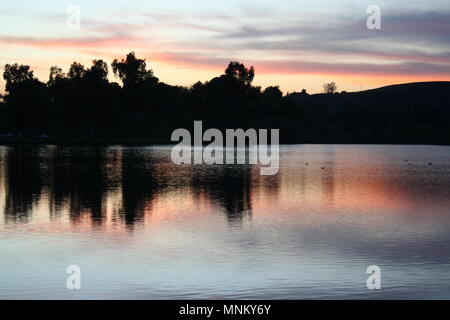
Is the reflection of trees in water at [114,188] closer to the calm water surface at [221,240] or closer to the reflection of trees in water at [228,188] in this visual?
the reflection of trees in water at [228,188]

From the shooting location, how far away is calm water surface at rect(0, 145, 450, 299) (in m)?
17.5

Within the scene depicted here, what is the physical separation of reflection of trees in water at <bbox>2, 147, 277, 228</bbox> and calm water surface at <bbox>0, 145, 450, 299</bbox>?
0.43 feet

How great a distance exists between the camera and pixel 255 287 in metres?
17.4

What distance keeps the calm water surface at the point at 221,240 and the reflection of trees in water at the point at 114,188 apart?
132 mm

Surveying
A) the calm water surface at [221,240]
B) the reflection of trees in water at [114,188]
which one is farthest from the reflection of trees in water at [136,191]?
the calm water surface at [221,240]

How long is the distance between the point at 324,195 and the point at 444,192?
337 inches

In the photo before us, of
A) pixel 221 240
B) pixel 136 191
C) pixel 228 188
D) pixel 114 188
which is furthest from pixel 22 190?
pixel 221 240

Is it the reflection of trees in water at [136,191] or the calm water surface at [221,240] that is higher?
the reflection of trees in water at [136,191]

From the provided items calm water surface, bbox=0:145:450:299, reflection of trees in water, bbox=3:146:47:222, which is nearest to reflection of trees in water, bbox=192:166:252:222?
calm water surface, bbox=0:145:450:299

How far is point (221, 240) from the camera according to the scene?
80.7 ft

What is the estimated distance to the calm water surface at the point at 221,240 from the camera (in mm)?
17516

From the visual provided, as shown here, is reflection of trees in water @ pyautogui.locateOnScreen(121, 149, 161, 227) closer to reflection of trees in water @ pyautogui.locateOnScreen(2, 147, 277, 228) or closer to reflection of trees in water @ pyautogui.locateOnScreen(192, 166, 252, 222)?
reflection of trees in water @ pyautogui.locateOnScreen(2, 147, 277, 228)
